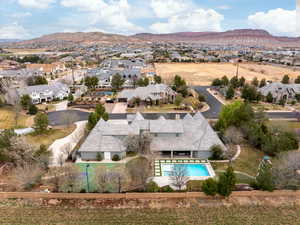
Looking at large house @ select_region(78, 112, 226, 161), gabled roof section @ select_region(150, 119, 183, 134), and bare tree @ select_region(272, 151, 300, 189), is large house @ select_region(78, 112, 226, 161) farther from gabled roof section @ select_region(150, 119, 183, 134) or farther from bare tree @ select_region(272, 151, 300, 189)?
bare tree @ select_region(272, 151, 300, 189)

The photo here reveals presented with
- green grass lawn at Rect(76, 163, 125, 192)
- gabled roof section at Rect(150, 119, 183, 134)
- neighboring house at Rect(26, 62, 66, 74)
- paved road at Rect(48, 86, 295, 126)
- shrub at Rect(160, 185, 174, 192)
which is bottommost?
green grass lawn at Rect(76, 163, 125, 192)

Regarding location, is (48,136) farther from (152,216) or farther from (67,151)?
(152,216)

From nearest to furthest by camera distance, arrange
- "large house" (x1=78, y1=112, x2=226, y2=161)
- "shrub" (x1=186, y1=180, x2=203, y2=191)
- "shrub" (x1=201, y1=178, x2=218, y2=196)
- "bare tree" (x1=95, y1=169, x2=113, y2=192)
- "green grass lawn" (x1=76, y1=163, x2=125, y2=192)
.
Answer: "shrub" (x1=201, y1=178, x2=218, y2=196), "bare tree" (x1=95, y1=169, x2=113, y2=192), "shrub" (x1=186, y1=180, x2=203, y2=191), "green grass lawn" (x1=76, y1=163, x2=125, y2=192), "large house" (x1=78, y1=112, x2=226, y2=161)

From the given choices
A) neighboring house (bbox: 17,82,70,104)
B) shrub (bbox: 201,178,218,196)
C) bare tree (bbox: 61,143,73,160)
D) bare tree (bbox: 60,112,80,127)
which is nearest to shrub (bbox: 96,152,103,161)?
bare tree (bbox: 61,143,73,160)

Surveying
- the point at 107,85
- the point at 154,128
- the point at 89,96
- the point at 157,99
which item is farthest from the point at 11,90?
the point at 154,128

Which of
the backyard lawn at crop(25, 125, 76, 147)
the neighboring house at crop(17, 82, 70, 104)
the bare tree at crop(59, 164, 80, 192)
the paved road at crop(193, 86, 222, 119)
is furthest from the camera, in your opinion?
the neighboring house at crop(17, 82, 70, 104)

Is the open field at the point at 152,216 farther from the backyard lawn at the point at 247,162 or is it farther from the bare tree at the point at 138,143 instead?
the bare tree at the point at 138,143
